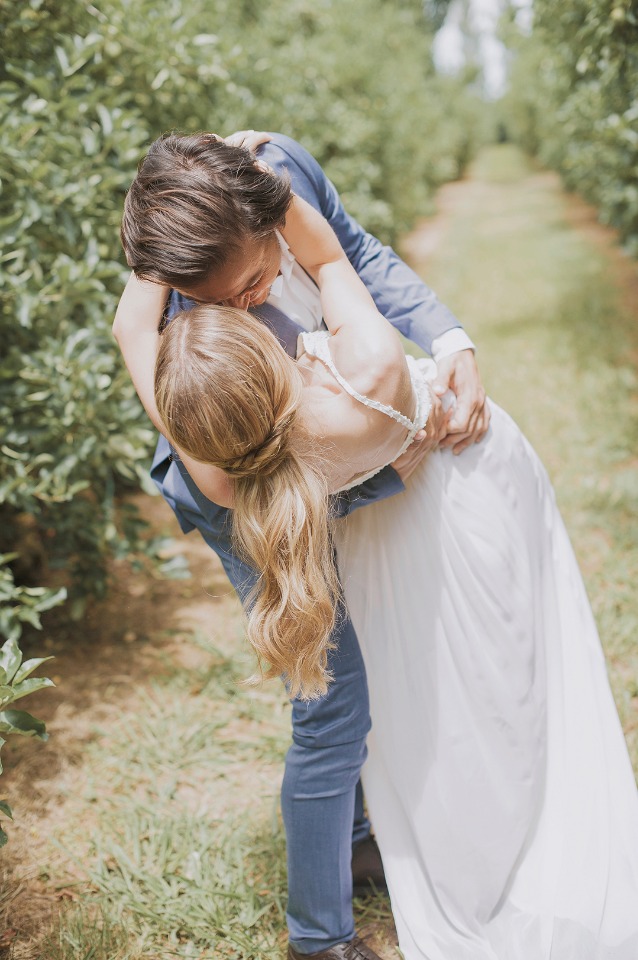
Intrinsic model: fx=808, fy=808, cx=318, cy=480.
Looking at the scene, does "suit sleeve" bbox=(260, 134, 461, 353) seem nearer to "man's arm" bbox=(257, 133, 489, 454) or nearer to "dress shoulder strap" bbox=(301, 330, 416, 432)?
"man's arm" bbox=(257, 133, 489, 454)

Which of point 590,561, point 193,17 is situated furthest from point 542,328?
point 193,17

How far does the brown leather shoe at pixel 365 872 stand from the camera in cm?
231

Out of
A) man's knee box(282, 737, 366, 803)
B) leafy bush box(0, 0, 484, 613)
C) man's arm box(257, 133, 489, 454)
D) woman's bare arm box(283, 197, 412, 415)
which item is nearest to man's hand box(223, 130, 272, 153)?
man's arm box(257, 133, 489, 454)

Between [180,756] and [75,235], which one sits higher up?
[75,235]

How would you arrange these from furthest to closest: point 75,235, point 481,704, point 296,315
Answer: point 75,235 → point 481,704 → point 296,315

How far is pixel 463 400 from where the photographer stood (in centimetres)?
195

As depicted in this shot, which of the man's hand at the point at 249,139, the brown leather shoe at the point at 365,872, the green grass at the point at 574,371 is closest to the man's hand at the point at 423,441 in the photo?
the man's hand at the point at 249,139

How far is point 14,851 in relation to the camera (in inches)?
99.3

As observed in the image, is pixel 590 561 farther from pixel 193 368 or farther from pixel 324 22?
pixel 324 22

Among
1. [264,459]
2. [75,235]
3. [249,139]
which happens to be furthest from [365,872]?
[75,235]

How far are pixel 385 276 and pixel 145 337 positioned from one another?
0.71m

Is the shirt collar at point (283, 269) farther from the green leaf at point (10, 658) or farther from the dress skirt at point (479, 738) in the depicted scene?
the green leaf at point (10, 658)

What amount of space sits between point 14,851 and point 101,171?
2.51m

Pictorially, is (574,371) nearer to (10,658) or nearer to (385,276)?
(385,276)
